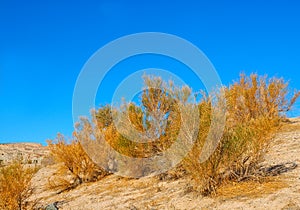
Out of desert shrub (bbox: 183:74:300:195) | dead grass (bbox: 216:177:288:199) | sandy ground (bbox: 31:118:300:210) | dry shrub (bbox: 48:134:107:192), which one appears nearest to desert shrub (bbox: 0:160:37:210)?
sandy ground (bbox: 31:118:300:210)

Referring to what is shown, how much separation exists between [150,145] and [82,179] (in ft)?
11.4

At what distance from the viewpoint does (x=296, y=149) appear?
464 inches

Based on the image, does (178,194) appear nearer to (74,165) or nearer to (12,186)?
(12,186)

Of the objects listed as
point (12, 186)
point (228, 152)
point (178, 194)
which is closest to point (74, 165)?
point (12, 186)

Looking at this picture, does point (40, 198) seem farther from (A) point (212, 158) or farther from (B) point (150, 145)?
(A) point (212, 158)

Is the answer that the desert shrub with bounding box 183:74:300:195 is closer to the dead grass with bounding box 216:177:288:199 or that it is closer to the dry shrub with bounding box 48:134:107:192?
the dead grass with bounding box 216:177:288:199

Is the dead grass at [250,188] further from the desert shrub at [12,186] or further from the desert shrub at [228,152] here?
the desert shrub at [12,186]

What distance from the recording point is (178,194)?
9.21 metres

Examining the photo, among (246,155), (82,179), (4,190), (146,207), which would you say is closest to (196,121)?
(246,155)

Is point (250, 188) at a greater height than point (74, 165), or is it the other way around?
point (74, 165)

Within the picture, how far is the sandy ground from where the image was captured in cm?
730

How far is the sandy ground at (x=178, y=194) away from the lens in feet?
23.9

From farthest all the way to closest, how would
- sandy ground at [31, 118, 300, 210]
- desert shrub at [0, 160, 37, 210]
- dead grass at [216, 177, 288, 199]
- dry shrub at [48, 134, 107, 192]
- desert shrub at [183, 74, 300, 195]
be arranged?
dry shrub at [48, 134, 107, 192], desert shrub at [0, 160, 37, 210], desert shrub at [183, 74, 300, 195], dead grass at [216, 177, 288, 199], sandy ground at [31, 118, 300, 210]

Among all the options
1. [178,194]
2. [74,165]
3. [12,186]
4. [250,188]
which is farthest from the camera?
[74,165]
